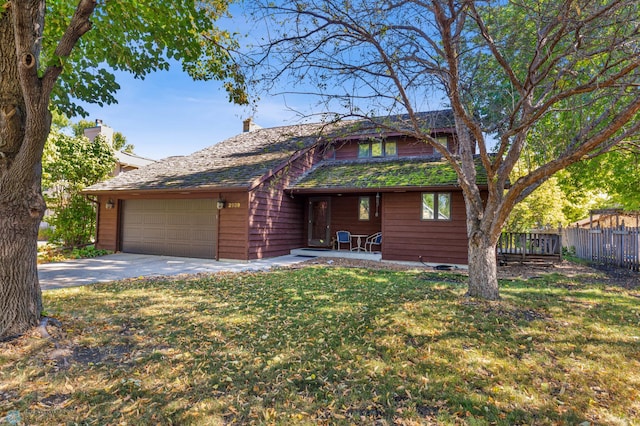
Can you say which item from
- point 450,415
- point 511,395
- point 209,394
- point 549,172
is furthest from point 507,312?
point 209,394

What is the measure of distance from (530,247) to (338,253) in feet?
21.2

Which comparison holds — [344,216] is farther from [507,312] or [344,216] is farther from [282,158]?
[507,312]

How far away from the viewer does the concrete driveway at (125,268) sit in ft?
24.0

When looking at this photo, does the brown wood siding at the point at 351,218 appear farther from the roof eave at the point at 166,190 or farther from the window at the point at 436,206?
the roof eave at the point at 166,190

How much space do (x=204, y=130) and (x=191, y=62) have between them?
832 centimetres

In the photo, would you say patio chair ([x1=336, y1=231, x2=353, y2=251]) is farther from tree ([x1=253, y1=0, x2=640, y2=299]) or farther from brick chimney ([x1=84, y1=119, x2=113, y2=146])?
brick chimney ([x1=84, y1=119, x2=113, y2=146])

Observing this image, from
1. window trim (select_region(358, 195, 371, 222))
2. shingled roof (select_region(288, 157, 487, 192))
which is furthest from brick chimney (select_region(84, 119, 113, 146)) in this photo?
window trim (select_region(358, 195, 371, 222))

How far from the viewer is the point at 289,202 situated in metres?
13.1

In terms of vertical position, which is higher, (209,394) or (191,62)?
(191,62)

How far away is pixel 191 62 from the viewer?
6.64 meters

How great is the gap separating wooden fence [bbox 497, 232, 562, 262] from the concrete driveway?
7014 mm

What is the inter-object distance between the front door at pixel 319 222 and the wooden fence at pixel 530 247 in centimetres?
659

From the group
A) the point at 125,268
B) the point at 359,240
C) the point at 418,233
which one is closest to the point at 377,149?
the point at 359,240

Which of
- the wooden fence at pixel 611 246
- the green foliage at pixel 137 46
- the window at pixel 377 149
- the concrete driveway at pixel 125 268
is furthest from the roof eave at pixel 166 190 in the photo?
the wooden fence at pixel 611 246
